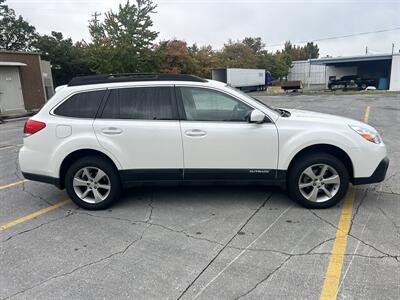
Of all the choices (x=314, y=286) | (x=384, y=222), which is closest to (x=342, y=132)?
(x=384, y=222)

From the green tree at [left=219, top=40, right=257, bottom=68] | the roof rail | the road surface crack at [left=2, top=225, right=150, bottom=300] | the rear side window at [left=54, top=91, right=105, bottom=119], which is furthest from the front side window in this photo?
the green tree at [left=219, top=40, right=257, bottom=68]

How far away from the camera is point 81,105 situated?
427 cm

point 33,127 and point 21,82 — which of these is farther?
point 21,82

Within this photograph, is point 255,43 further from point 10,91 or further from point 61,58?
point 10,91

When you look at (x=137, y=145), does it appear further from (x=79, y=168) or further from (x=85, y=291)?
(x=85, y=291)

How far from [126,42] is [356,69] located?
4315 centimetres

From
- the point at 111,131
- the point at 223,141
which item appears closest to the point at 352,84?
the point at 223,141

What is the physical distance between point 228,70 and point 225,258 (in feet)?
113

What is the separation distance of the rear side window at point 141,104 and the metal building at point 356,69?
4224 cm

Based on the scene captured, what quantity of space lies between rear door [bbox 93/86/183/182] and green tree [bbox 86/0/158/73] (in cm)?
2141

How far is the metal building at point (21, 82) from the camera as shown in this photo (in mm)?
18484

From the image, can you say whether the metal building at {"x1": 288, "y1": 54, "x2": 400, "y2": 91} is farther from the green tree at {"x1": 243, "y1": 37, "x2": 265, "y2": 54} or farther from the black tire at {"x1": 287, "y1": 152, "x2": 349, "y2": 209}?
the black tire at {"x1": 287, "y1": 152, "x2": 349, "y2": 209}

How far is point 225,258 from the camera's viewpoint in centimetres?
313

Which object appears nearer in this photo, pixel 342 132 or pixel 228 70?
pixel 342 132
